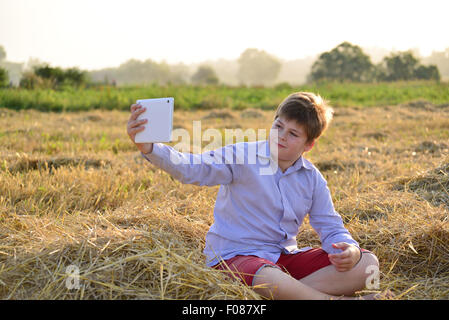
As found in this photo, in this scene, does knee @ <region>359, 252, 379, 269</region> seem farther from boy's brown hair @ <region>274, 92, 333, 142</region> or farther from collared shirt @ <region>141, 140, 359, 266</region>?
boy's brown hair @ <region>274, 92, 333, 142</region>

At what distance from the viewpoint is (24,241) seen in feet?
7.43

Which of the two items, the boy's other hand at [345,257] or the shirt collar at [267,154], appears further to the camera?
the shirt collar at [267,154]

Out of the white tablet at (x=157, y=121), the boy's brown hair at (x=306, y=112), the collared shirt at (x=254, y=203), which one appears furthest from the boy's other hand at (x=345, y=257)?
the white tablet at (x=157, y=121)

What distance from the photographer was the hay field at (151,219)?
71.6 inches

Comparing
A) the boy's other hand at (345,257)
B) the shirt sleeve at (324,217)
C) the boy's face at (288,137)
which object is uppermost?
the boy's face at (288,137)

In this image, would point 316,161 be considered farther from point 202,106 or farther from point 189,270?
point 202,106

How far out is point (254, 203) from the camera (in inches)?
83.5

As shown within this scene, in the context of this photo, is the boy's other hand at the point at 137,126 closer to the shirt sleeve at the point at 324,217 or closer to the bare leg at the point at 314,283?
the bare leg at the point at 314,283

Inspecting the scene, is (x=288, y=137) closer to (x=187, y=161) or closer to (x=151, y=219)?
(x=187, y=161)

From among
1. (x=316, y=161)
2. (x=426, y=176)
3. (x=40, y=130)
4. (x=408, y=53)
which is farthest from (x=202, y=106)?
(x=408, y=53)

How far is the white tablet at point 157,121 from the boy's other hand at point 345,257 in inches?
34.4

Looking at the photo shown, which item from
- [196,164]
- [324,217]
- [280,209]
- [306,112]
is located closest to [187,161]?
[196,164]

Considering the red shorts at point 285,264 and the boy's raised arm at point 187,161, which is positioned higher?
the boy's raised arm at point 187,161

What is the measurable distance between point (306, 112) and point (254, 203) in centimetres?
50
